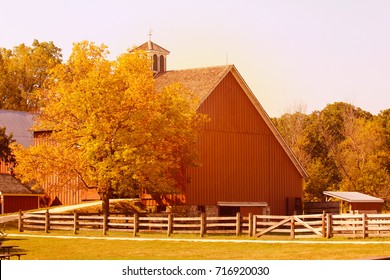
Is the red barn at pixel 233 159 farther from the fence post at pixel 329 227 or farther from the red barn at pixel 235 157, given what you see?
the fence post at pixel 329 227

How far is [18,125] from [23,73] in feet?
83.4

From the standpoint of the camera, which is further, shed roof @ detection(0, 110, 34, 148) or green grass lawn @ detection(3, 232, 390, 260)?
shed roof @ detection(0, 110, 34, 148)

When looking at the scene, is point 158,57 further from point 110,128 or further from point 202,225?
point 202,225

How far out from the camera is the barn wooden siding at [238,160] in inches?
2249

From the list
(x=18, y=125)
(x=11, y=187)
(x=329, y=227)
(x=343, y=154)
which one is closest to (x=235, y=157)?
(x=11, y=187)

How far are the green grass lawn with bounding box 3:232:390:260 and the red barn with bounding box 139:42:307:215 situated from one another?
17018 millimetres

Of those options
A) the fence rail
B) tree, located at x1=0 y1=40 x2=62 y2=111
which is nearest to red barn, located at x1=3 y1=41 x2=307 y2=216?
the fence rail

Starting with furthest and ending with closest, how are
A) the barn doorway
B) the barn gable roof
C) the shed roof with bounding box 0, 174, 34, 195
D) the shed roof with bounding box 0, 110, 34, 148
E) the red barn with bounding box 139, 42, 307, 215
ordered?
the shed roof with bounding box 0, 110, 34, 148, the shed roof with bounding box 0, 174, 34, 195, the barn doorway, the barn gable roof, the red barn with bounding box 139, 42, 307, 215

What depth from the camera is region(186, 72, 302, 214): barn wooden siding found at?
5712cm

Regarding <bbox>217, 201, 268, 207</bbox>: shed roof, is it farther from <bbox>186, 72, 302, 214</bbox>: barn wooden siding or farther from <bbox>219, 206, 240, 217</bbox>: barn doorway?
<bbox>219, 206, 240, 217</bbox>: barn doorway

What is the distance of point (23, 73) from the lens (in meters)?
98.8

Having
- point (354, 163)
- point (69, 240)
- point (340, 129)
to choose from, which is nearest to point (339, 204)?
point (354, 163)

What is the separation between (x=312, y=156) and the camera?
9431 cm

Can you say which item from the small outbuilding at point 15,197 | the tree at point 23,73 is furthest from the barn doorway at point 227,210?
the tree at point 23,73
